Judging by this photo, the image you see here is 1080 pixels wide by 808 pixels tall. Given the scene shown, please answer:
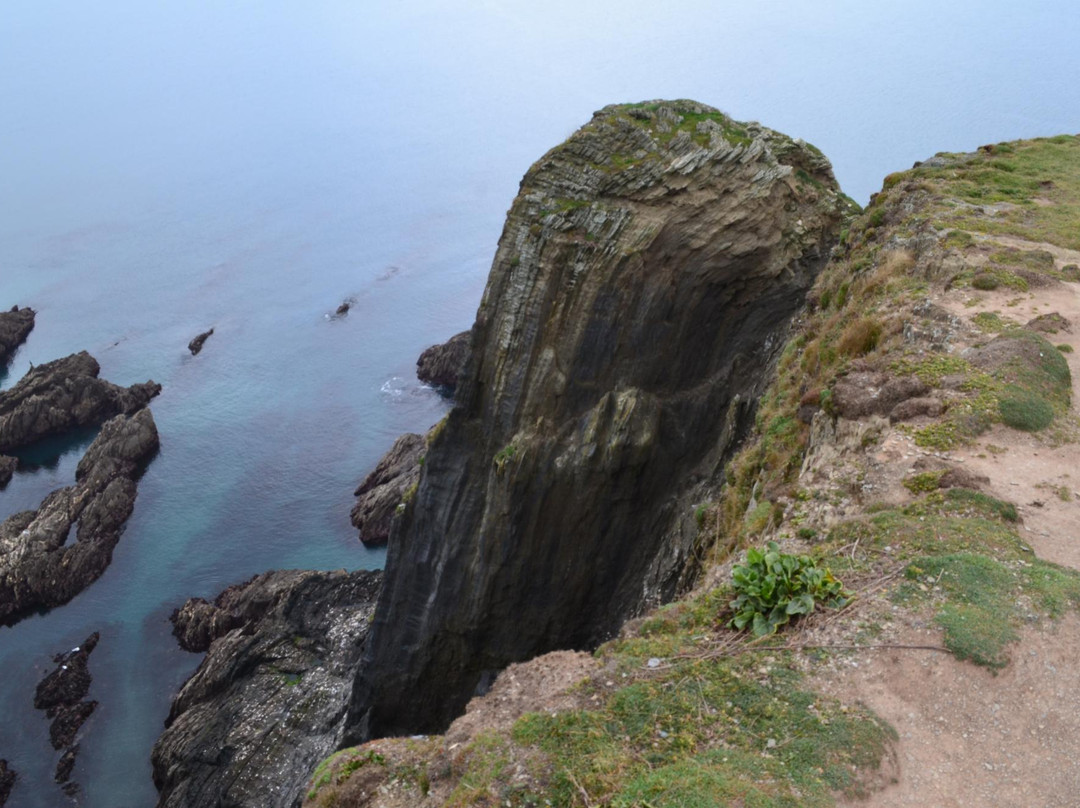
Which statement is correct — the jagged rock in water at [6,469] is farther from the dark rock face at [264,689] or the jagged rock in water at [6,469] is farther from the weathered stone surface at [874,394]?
the weathered stone surface at [874,394]

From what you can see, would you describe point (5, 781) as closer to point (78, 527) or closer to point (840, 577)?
point (78, 527)

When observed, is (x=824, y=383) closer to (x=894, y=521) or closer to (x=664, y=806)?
(x=894, y=521)

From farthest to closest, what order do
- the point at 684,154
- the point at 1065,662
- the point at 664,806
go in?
the point at 684,154 < the point at 1065,662 < the point at 664,806

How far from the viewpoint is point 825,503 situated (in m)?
17.4

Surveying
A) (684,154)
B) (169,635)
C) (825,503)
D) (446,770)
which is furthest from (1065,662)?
(169,635)

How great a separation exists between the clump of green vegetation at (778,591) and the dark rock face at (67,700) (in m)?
36.5

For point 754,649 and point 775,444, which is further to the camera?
point 775,444

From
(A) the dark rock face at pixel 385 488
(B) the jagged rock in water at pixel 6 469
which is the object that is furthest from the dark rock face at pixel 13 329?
(A) the dark rock face at pixel 385 488

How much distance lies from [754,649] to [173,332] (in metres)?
80.8

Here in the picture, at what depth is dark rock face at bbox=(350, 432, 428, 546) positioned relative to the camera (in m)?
54.8

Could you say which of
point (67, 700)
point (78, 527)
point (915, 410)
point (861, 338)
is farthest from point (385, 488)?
point (915, 410)

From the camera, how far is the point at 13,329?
83.9m

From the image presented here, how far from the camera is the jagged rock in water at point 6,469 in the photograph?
205 ft

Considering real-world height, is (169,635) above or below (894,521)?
below
